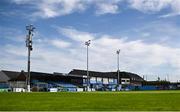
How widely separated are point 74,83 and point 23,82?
21.5m

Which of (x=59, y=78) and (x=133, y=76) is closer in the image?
(x=59, y=78)

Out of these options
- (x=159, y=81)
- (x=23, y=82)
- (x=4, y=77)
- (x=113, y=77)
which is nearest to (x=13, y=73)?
(x=4, y=77)

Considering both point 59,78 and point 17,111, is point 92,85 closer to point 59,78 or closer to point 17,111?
→ point 59,78

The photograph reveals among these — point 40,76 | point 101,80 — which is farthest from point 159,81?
point 40,76

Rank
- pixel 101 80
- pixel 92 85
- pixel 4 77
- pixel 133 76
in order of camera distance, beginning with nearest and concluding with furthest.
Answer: pixel 4 77
pixel 92 85
pixel 101 80
pixel 133 76

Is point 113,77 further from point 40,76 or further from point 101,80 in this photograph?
point 40,76

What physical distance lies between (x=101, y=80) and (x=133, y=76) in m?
36.9

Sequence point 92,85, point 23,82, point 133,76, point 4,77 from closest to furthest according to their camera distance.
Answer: point 23,82, point 4,77, point 92,85, point 133,76

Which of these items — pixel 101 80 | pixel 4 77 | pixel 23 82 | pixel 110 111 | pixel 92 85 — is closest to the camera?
pixel 110 111

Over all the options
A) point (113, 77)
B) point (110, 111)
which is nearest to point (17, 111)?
point (110, 111)

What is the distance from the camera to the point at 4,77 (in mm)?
142000

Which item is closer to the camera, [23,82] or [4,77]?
[23,82]

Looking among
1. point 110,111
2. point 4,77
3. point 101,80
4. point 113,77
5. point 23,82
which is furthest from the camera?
point 113,77

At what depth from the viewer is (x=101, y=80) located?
163125mm
